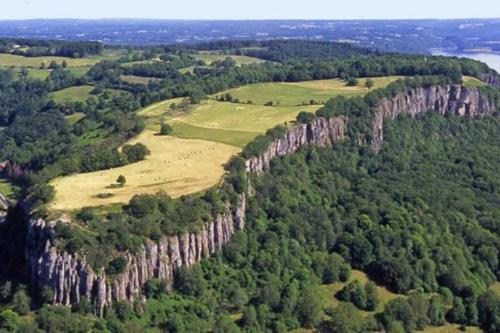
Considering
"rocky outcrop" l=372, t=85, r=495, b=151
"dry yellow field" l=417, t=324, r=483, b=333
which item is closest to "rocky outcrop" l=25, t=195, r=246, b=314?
"dry yellow field" l=417, t=324, r=483, b=333

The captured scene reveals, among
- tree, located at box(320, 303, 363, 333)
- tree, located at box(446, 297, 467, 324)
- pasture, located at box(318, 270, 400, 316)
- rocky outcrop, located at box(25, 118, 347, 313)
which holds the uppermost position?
rocky outcrop, located at box(25, 118, 347, 313)

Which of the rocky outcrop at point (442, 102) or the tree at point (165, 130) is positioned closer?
the tree at point (165, 130)

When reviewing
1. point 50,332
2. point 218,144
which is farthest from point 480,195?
point 50,332

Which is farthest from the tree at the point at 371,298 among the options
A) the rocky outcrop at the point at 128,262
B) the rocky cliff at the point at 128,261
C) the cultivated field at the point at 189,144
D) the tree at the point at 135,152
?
the tree at the point at 135,152

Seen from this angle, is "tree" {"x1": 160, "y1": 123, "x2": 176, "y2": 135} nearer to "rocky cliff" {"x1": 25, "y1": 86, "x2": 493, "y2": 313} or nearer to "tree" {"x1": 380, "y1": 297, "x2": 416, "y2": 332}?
"rocky cliff" {"x1": 25, "y1": 86, "x2": 493, "y2": 313}

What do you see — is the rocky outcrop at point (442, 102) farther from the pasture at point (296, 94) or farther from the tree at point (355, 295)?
the tree at point (355, 295)

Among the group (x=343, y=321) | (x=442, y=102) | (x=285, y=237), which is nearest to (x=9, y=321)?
(x=343, y=321)

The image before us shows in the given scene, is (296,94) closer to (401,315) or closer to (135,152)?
(135,152)

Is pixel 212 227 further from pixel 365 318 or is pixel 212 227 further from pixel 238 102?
pixel 238 102
